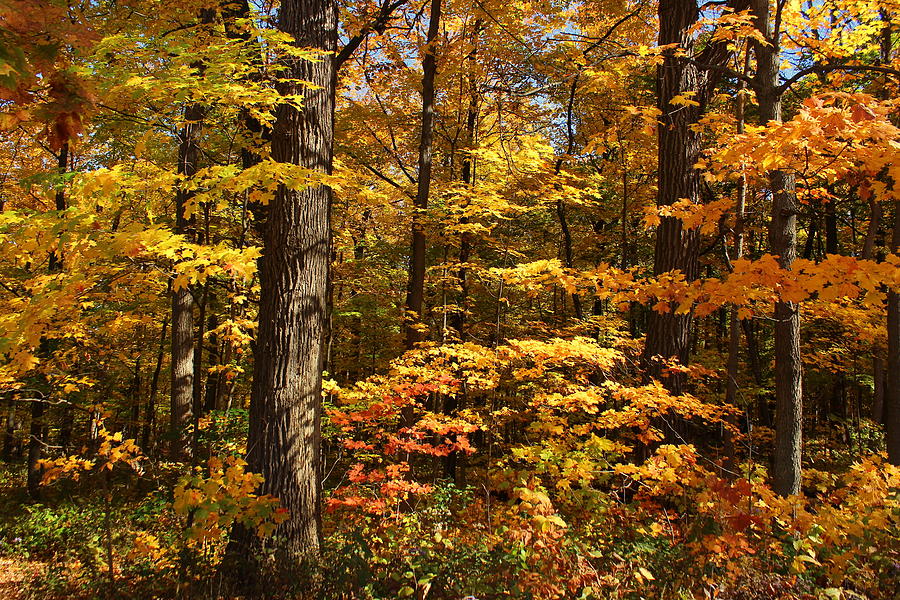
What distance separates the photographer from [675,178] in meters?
5.59

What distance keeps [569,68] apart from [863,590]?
7.54m

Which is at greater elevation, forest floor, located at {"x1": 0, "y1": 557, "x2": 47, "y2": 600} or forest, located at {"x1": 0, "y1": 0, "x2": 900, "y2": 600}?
forest, located at {"x1": 0, "y1": 0, "x2": 900, "y2": 600}

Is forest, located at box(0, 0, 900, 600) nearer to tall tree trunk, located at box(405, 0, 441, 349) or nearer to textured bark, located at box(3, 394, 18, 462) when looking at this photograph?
tall tree trunk, located at box(405, 0, 441, 349)

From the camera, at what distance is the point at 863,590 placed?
114 inches

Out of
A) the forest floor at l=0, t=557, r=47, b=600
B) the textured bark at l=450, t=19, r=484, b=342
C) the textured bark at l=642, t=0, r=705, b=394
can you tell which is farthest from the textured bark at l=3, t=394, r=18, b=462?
the textured bark at l=642, t=0, r=705, b=394

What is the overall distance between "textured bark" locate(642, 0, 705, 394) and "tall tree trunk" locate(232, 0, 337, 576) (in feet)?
12.9

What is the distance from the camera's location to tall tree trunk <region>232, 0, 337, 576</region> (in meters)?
4.18

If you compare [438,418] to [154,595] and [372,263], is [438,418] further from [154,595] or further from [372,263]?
[372,263]

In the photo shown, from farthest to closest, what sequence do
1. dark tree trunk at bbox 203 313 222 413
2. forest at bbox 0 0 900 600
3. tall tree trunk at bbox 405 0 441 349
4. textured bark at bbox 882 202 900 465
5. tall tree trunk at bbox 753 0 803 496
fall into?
dark tree trunk at bbox 203 313 222 413 → tall tree trunk at bbox 405 0 441 349 → textured bark at bbox 882 202 900 465 → tall tree trunk at bbox 753 0 803 496 → forest at bbox 0 0 900 600

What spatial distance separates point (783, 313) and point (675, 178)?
202cm

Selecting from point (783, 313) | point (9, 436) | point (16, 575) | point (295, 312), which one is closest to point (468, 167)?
point (783, 313)

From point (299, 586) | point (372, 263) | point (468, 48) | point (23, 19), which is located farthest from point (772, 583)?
point (372, 263)

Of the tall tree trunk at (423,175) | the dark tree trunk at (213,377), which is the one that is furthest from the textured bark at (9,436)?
the tall tree trunk at (423,175)

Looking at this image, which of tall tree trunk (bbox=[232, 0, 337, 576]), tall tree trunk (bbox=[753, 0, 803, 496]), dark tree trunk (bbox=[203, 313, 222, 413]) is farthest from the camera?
dark tree trunk (bbox=[203, 313, 222, 413])
